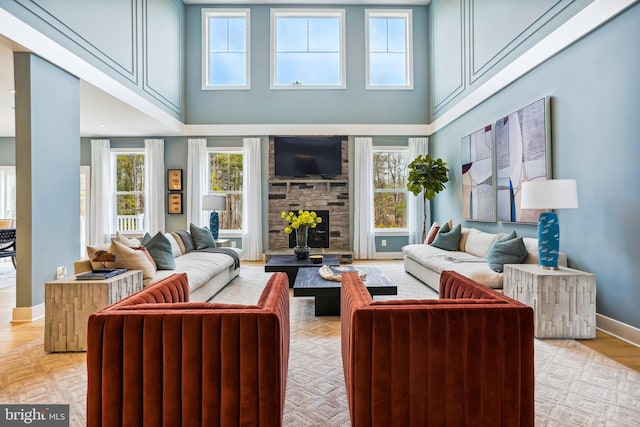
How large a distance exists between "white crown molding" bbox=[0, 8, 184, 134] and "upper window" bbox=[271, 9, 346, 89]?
2725 millimetres

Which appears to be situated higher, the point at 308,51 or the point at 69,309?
the point at 308,51

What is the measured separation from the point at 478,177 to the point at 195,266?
13.0 ft

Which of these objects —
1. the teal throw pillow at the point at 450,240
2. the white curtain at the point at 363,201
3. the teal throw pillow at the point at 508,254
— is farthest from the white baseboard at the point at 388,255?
the teal throw pillow at the point at 508,254

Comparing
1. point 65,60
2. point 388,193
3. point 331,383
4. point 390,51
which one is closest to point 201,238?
point 65,60

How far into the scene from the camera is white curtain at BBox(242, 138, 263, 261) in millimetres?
7055

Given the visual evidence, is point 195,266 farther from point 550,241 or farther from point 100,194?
point 100,194

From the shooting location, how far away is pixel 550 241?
9.93 ft

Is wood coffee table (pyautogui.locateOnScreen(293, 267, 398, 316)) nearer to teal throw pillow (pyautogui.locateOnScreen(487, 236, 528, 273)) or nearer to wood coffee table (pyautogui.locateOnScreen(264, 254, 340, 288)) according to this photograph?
wood coffee table (pyautogui.locateOnScreen(264, 254, 340, 288))

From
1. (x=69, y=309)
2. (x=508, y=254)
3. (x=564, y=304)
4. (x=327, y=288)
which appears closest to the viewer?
(x=69, y=309)

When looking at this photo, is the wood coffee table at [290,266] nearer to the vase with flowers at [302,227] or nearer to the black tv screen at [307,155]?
the vase with flowers at [302,227]

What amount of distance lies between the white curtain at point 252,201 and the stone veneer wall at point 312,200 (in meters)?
0.23

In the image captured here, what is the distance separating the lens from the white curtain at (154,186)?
712 cm

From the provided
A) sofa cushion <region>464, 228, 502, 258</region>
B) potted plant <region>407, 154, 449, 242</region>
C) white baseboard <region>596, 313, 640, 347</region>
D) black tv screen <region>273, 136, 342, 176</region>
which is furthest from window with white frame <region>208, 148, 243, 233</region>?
white baseboard <region>596, 313, 640, 347</region>

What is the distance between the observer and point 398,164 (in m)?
7.38
